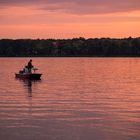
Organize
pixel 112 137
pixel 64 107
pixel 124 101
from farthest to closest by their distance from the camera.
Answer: pixel 124 101 < pixel 64 107 < pixel 112 137

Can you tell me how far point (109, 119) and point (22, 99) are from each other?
12.1 meters

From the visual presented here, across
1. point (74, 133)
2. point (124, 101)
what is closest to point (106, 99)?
point (124, 101)

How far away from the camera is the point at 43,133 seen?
70.4ft

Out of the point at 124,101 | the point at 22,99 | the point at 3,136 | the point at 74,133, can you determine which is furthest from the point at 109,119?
the point at 22,99

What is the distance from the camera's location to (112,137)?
2053 centimetres

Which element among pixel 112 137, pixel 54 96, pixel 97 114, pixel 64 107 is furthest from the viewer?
pixel 54 96

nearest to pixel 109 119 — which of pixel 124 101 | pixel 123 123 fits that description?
pixel 123 123

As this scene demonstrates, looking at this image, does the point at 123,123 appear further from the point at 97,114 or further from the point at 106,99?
the point at 106,99

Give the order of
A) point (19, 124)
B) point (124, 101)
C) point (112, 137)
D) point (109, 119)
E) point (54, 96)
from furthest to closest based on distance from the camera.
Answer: point (54, 96) < point (124, 101) < point (109, 119) < point (19, 124) < point (112, 137)

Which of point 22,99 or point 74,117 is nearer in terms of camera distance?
point 74,117

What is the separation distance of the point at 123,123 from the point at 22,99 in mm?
13769

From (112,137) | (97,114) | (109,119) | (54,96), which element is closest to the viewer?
(112,137)

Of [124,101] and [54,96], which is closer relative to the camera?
[124,101]

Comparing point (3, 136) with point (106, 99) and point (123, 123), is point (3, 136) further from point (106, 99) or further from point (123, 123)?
point (106, 99)
